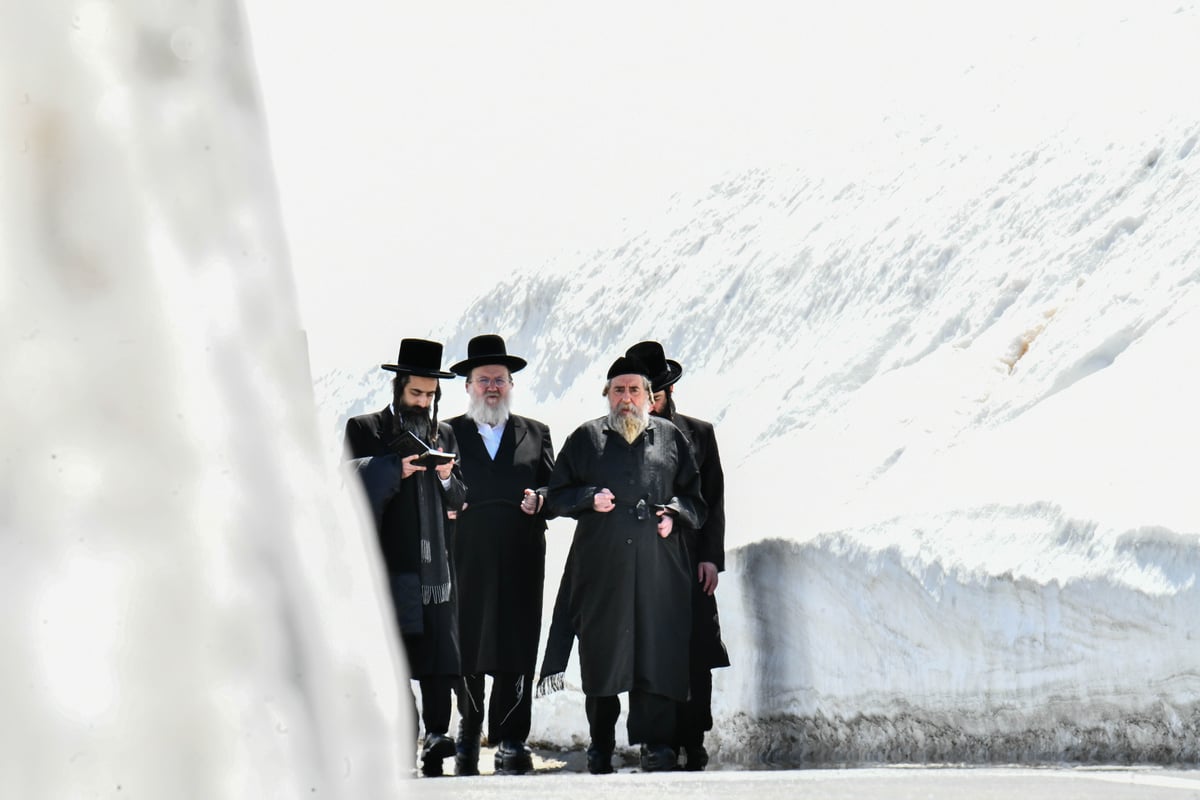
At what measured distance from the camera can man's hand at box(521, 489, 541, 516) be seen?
733cm

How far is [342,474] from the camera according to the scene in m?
1.31

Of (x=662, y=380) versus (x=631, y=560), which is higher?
(x=662, y=380)

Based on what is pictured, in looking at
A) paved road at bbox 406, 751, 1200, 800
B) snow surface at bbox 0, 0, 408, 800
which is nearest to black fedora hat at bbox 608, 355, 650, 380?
paved road at bbox 406, 751, 1200, 800

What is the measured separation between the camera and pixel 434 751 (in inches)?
260

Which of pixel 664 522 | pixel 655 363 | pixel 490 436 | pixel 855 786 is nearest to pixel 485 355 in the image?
pixel 490 436

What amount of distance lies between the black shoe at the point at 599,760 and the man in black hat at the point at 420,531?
54cm

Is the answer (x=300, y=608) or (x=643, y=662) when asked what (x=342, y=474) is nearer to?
(x=300, y=608)

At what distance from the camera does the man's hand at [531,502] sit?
733 cm

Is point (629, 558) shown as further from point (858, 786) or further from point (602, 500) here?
point (858, 786)

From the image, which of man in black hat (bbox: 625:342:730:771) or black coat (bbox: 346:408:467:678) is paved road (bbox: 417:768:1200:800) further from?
man in black hat (bbox: 625:342:730:771)

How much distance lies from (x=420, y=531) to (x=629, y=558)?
842mm

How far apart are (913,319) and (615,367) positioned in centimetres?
653

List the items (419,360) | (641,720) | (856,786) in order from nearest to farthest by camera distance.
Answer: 1. (856,786)
2. (641,720)
3. (419,360)

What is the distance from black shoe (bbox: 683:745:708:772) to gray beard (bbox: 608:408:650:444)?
1309 mm
